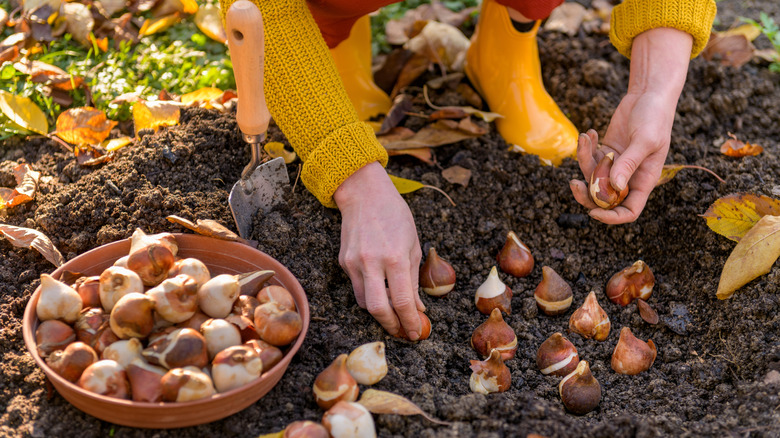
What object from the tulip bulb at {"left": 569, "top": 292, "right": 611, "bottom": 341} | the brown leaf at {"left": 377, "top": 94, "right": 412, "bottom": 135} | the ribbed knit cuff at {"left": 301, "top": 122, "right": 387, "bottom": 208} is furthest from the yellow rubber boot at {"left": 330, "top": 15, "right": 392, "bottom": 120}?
the tulip bulb at {"left": 569, "top": 292, "right": 611, "bottom": 341}

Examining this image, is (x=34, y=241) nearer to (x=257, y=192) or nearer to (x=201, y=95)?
(x=257, y=192)

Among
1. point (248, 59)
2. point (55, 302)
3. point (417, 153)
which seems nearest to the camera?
point (55, 302)

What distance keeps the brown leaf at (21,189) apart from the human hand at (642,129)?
55.8 inches

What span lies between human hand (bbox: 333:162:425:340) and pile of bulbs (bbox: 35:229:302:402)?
0.19 meters

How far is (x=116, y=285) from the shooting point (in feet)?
3.98

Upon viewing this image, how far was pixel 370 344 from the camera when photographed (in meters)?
1.33

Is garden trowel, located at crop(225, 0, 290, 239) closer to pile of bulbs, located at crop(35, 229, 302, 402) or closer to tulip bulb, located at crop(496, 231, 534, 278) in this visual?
pile of bulbs, located at crop(35, 229, 302, 402)

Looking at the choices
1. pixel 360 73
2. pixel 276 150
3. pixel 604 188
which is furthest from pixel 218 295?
pixel 360 73

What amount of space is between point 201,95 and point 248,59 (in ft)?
2.76

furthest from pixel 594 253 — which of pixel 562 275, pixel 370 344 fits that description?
pixel 370 344

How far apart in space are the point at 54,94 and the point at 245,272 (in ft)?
3.77

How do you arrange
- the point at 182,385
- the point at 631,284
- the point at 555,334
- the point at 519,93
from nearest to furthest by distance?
the point at 182,385 → the point at 555,334 → the point at 631,284 → the point at 519,93

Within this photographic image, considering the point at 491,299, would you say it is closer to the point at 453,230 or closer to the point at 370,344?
the point at 453,230

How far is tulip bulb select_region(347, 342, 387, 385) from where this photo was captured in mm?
Answer: 1314
